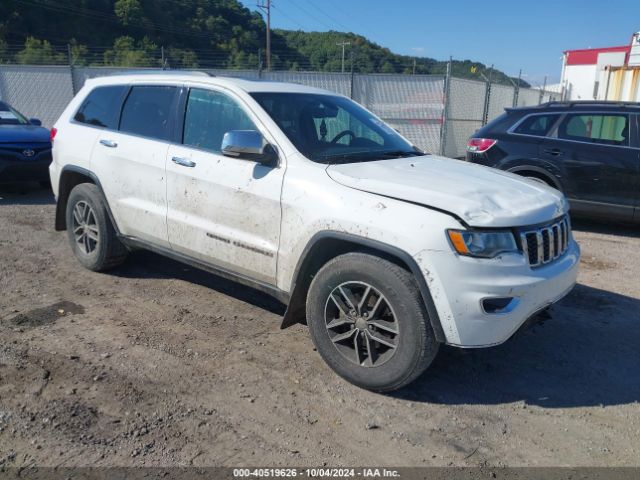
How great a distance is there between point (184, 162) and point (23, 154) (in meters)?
5.71

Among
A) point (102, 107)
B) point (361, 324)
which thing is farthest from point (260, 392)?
point (102, 107)

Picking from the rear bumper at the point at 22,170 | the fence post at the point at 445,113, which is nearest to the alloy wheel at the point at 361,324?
the rear bumper at the point at 22,170

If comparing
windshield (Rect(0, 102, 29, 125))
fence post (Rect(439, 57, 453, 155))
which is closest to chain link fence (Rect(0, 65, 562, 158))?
fence post (Rect(439, 57, 453, 155))

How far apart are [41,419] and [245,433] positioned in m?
1.13

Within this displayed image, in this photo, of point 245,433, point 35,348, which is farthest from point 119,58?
point 245,433

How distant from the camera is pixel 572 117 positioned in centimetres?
754

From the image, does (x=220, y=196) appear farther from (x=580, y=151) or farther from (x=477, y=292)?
(x=580, y=151)

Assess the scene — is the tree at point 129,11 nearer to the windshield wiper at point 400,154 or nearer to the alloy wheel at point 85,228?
the alloy wheel at point 85,228

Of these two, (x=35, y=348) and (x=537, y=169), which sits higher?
(x=537, y=169)

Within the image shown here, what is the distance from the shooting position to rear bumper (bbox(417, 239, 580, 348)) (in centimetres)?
293

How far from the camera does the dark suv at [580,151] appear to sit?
705cm

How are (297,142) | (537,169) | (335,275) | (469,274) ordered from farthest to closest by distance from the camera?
(537,169)
(297,142)
(335,275)
(469,274)

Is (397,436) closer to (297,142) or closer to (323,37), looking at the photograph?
(297,142)

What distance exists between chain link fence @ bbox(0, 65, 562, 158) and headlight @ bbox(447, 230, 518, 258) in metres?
10.9
